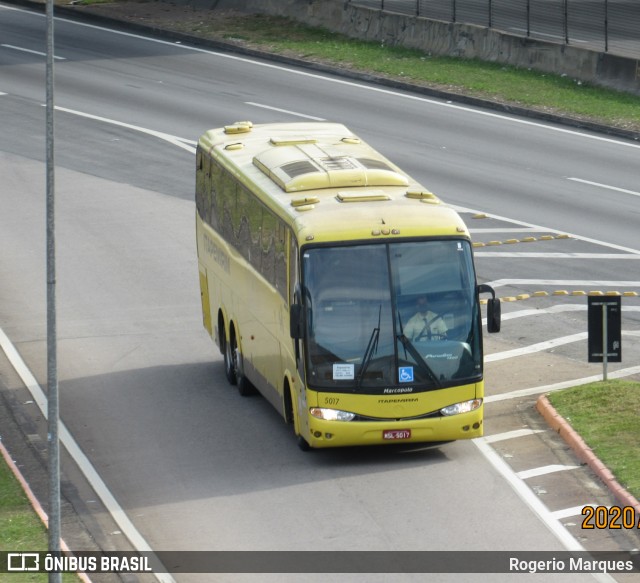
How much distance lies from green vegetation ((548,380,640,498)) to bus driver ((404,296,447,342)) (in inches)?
92.6

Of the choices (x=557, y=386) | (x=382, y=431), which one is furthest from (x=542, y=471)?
(x=557, y=386)

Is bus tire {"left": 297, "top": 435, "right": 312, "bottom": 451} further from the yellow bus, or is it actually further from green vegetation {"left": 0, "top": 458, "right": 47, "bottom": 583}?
green vegetation {"left": 0, "top": 458, "right": 47, "bottom": 583}

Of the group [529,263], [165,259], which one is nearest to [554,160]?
[529,263]

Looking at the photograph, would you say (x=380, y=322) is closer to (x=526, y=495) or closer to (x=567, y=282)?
(x=526, y=495)

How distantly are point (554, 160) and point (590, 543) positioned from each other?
2099 centimetres

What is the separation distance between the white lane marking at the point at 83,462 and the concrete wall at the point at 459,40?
23050 mm

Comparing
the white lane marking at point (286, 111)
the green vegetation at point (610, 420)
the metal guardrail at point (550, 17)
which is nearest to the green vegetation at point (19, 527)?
the green vegetation at point (610, 420)

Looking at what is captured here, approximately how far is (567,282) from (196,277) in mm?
6515

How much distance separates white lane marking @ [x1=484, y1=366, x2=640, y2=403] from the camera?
20.4m

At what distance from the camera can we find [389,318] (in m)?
17.2

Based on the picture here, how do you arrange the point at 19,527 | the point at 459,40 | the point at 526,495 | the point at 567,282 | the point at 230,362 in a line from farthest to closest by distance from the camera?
1. the point at 459,40
2. the point at 567,282
3. the point at 230,362
4. the point at 526,495
5. the point at 19,527

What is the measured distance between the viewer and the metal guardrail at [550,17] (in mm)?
44594

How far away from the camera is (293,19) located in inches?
2016

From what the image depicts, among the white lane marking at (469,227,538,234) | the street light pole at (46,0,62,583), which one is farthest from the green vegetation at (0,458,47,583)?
the white lane marking at (469,227,538,234)
